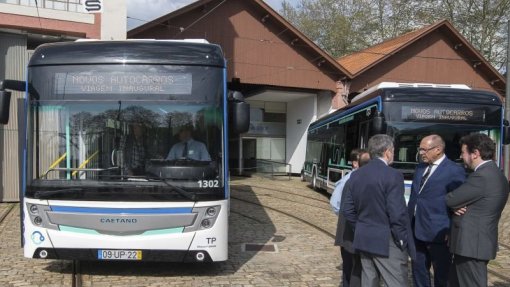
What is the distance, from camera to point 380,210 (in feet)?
13.8

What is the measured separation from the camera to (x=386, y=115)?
11000 mm

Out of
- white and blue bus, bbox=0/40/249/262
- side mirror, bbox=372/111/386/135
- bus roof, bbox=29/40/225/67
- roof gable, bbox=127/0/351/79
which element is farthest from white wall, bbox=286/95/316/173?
white and blue bus, bbox=0/40/249/262

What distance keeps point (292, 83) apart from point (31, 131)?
61.1 feet

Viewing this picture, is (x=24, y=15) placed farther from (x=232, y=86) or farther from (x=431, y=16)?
(x=431, y=16)

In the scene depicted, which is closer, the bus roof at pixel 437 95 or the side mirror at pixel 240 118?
the side mirror at pixel 240 118

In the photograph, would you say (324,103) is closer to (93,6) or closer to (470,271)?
(93,6)

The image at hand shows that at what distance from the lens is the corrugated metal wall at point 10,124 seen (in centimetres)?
1433

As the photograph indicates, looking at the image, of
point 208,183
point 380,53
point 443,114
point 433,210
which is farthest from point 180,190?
point 380,53

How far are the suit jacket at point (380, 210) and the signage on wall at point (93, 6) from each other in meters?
12.4

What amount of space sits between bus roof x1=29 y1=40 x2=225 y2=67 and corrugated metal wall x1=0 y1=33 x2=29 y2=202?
29.2 feet

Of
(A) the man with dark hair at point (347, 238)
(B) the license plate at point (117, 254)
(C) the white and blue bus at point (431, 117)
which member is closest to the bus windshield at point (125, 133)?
(B) the license plate at point (117, 254)

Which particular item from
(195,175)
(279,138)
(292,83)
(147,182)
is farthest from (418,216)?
(279,138)

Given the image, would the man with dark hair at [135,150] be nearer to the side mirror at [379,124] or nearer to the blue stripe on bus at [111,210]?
the blue stripe on bus at [111,210]

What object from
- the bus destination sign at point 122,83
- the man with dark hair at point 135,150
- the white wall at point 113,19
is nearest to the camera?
the man with dark hair at point 135,150
